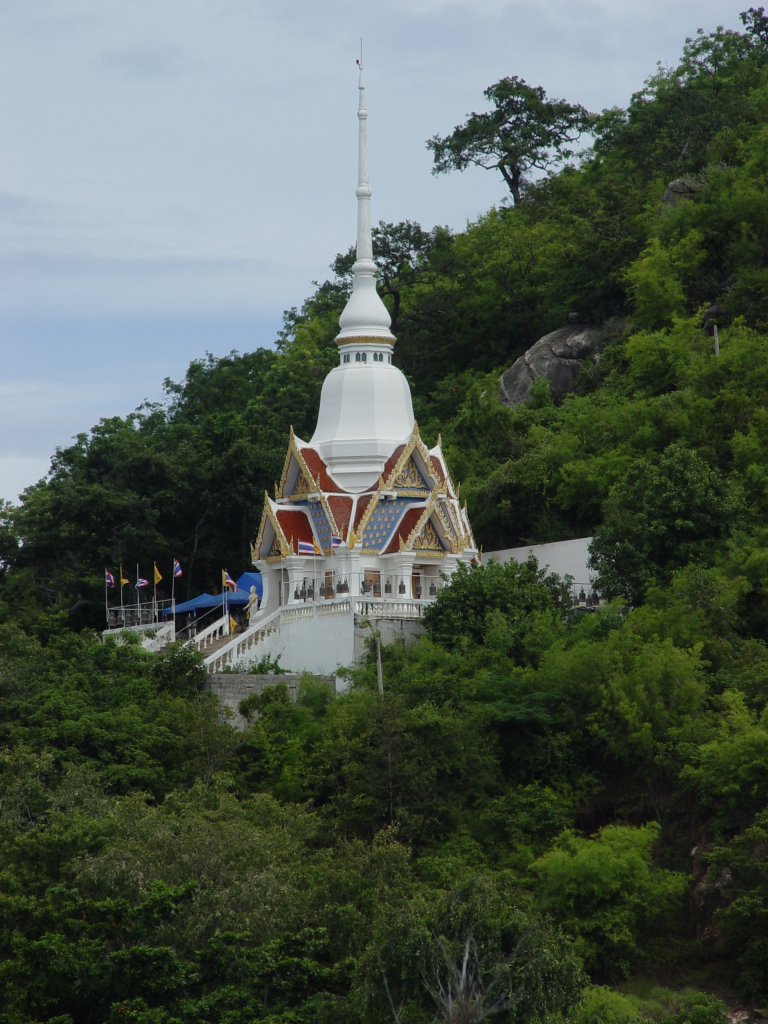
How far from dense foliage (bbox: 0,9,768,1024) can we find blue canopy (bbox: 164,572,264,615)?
2.53m

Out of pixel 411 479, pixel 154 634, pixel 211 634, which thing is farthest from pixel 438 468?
pixel 154 634

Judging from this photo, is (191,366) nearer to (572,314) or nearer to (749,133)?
(572,314)

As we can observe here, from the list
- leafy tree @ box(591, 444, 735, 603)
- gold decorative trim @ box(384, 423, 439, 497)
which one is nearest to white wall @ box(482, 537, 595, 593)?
leafy tree @ box(591, 444, 735, 603)

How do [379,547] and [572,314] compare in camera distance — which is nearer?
[379,547]

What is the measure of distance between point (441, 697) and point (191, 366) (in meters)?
32.5

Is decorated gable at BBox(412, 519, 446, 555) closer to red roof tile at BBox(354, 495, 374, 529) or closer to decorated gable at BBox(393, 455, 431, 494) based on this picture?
decorated gable at BBox(393, 455, 431, 494)

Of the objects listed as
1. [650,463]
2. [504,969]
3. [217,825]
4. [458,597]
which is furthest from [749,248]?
[504,969]

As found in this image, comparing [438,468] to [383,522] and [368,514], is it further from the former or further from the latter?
[368,514]

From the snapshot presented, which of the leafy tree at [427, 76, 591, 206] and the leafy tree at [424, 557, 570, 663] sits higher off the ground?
the leafy tree at [427, 76, 591, 206]

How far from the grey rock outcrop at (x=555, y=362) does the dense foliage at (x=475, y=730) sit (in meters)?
0.91

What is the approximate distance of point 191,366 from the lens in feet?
238

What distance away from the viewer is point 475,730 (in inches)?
1615

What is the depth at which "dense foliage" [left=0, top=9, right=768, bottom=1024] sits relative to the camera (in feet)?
104

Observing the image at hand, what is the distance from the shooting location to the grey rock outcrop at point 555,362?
6217cm
